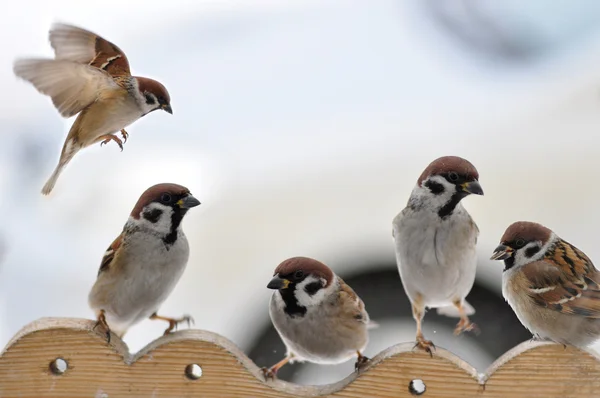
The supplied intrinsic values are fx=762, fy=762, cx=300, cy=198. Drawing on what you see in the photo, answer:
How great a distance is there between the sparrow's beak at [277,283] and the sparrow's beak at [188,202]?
0.21 m

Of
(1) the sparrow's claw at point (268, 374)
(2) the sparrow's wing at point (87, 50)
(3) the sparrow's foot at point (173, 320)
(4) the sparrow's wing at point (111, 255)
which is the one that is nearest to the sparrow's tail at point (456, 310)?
(1) the sparrow's claw at point (268, 374)

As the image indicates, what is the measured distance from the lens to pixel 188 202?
143cm

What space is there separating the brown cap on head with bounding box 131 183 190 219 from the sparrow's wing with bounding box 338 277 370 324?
1.32ft

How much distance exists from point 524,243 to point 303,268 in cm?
45

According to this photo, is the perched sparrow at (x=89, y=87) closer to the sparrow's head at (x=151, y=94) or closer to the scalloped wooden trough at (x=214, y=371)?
the sparrow's head at (x=151, y=94)

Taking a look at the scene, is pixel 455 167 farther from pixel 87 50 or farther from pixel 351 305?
pixel 87 50

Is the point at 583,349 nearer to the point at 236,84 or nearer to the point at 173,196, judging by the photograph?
the point at 173,196

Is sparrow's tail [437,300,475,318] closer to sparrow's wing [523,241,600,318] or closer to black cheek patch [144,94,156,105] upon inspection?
sparrow's wing [523,241,600,318]

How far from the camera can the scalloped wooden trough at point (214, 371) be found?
1407 millimetres

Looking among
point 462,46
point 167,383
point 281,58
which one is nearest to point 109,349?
point 167,383

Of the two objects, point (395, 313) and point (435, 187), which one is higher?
point (435, 187)

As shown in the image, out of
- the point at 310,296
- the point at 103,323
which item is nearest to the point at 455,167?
the point at 310,296

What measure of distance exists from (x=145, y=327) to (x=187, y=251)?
661 mm

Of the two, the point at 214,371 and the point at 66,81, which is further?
the point at 214,371
